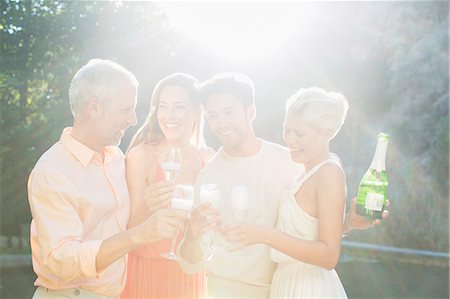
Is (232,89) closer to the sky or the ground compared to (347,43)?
closer to the ground

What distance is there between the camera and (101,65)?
2875mm

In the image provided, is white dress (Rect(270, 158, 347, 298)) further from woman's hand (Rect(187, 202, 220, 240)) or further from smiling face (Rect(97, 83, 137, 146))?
smiling face (Rect(97, 83, 137, 146))

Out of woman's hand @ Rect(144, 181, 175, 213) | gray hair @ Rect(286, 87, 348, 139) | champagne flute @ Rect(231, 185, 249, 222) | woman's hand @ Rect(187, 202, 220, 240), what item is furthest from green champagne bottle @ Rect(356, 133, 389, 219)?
woman's hand @ Rect(144, 181, 175, 213)

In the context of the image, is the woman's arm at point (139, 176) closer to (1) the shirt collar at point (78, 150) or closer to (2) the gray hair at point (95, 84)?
(1) the shirt collar at point (78, 150)

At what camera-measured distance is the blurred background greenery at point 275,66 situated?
16.2m

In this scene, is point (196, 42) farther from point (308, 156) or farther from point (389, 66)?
point (308, 156)

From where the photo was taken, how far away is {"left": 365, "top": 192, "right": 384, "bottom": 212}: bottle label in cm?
331

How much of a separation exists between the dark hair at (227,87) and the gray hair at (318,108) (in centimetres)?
36

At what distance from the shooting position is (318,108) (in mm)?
2998

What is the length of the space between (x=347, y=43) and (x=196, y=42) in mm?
6103

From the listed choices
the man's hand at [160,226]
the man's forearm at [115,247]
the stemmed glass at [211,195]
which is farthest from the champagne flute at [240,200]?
the man's forearm at [115,247]

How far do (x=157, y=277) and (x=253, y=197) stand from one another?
30.5 inches

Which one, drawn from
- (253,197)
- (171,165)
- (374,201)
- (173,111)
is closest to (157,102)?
(173,111)

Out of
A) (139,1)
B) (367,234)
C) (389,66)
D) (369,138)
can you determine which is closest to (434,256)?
(367,234)
